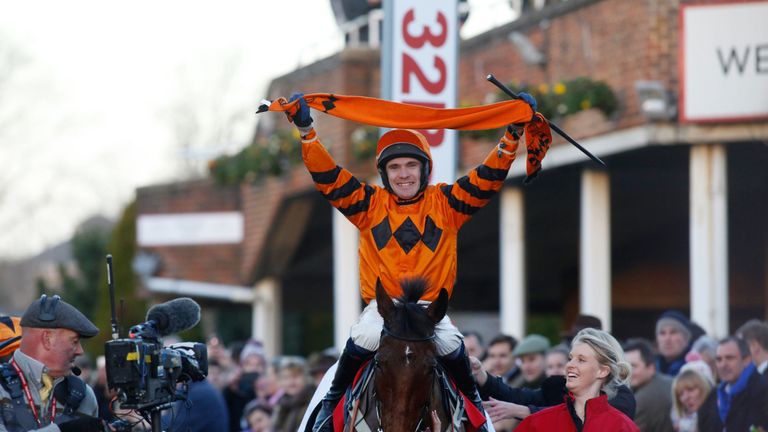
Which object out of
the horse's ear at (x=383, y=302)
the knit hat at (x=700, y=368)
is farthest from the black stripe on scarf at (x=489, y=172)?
the knit hat at (x=700, y=368)

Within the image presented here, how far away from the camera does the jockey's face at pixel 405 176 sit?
7.21 metres

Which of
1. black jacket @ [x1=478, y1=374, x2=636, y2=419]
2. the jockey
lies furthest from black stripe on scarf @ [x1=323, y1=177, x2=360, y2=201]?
black jacket @ [x1=478, y1=374, x2=636, y2=419]

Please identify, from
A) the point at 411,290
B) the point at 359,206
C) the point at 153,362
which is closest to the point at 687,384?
the point at 359,206

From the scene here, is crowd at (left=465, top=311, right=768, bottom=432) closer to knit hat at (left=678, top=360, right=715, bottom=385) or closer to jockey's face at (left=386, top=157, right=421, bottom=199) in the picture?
knit hat at (left=678, top=360, right=715, bottom=385)

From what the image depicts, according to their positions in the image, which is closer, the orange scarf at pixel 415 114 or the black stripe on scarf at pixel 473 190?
the black stripe on scarf at pixel 473 190

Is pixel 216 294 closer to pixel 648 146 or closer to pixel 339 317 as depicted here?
pixel 339 317

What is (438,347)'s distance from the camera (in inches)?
263

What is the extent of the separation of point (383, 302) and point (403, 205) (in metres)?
0.84

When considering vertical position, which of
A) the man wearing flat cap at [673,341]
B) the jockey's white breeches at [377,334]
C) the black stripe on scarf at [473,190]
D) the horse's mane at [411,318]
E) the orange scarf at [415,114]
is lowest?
the man wearing flat cap at [673,341]

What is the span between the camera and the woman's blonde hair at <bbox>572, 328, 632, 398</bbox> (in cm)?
698

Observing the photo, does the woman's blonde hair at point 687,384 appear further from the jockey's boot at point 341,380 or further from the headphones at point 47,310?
the headphones at point 47,310

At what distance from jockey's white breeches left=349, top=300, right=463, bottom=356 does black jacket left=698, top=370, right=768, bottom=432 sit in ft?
11.1

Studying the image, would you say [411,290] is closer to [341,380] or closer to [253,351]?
[341,380]

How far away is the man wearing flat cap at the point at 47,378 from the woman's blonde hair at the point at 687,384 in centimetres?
430
